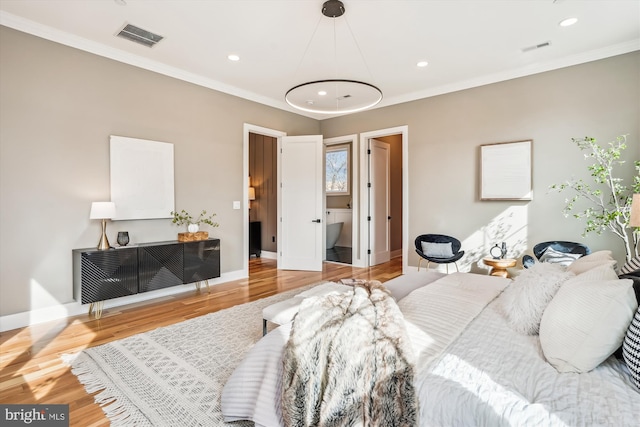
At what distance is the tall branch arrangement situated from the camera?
3343 millimetres

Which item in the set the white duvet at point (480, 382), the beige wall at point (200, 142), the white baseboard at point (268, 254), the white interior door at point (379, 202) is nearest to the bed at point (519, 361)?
the white duvet at point (480, 382)

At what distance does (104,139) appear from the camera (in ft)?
12.0

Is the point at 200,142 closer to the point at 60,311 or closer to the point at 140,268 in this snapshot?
the point at 140,268

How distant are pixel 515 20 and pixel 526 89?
1.38m

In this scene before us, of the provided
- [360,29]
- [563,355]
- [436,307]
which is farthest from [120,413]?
[360,29]

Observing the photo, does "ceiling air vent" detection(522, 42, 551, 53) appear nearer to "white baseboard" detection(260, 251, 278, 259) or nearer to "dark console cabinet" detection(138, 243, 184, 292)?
"dark console cabinet" detection(138, 243, 184, 292)

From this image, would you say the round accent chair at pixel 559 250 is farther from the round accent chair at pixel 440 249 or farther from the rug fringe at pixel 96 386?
the rug fringe at pixel 96 386

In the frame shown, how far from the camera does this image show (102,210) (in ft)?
11.1

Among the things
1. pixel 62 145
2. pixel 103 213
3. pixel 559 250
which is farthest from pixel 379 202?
pixel 62 145

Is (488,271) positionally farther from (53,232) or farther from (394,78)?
(53,232)

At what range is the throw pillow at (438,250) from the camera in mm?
4508

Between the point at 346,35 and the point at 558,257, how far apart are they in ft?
10.8

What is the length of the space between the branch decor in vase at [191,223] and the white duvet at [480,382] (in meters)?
2.88

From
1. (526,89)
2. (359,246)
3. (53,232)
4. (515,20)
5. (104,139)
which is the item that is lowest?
(359,246)
